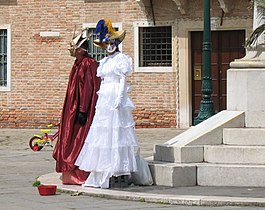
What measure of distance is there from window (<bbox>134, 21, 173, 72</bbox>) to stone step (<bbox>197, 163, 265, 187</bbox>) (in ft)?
45.4

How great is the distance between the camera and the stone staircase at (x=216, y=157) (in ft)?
38.1

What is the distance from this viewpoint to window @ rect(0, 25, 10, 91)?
27.0 metres

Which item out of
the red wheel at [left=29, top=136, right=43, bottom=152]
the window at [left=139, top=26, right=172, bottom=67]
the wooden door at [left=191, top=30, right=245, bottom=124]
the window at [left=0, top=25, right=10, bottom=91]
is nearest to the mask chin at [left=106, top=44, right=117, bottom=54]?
the red wheel at [left=29, top=136, right=43, bottom=152]

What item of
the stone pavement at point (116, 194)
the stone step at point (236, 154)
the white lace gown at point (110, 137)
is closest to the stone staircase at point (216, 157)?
the stone step at point (236, 154)

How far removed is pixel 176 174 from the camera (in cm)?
1168

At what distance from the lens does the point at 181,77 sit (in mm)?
25344

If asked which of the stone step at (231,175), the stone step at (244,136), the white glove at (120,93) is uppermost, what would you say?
the white glove at (120,93)

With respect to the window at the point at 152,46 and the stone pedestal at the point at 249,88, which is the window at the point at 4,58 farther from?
the stone pedestal at the point at 249,88

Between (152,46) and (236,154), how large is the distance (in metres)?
14.1

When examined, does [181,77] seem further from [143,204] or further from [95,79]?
[143,204]

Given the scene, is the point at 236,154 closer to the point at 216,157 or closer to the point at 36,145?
the point at 216,157

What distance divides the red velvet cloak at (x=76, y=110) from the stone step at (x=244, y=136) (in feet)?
6.15

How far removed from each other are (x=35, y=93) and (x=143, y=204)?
16445 millimetres

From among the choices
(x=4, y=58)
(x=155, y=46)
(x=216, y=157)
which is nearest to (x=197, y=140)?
(x=216, y=157)
